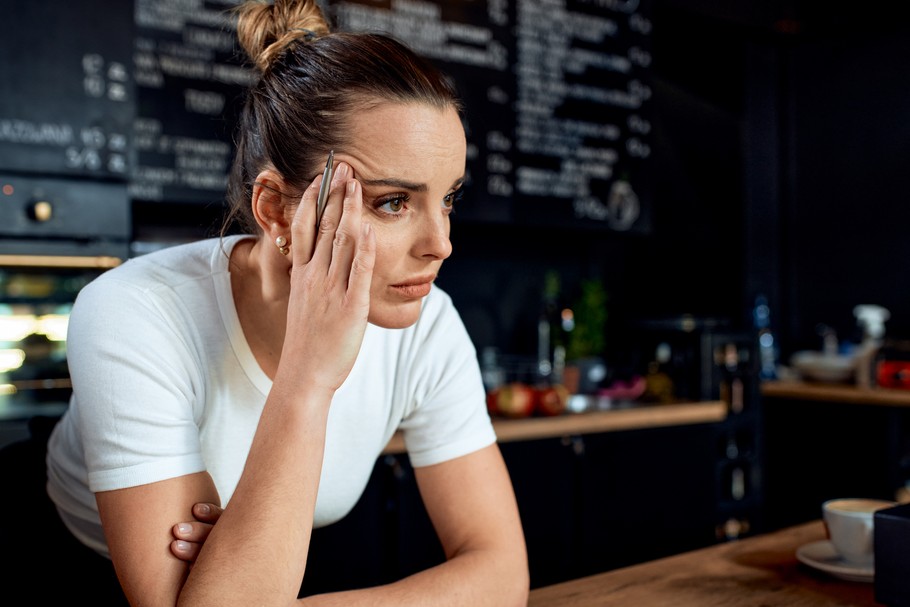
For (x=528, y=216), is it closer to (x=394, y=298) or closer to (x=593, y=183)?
(x=593, y=183)

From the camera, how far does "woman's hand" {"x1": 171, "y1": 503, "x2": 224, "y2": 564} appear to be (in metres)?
0.93

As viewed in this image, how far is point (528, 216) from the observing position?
3.25 m

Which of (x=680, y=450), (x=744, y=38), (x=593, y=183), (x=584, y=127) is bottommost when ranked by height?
(x=680, y=450)

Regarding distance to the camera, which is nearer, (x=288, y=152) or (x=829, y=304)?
(x=288, y=152)

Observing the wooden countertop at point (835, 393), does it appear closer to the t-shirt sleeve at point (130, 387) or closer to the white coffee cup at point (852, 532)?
the white coffee cup at point (852, 532)

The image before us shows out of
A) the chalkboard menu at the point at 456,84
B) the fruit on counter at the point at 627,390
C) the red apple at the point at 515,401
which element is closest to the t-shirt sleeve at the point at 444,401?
the chalkboard menu at the point at 456,84

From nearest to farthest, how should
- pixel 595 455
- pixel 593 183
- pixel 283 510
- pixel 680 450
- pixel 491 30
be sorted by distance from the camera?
pixel 283 510, pixel 595 455, pixel 680 450, pixel 491 30, pixel 593 183

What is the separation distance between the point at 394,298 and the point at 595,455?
180cm

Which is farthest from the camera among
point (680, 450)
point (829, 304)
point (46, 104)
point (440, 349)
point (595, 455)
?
point (829, 304)

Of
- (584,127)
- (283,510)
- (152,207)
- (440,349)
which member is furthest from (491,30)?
(283,510)

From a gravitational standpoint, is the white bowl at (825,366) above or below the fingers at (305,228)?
below

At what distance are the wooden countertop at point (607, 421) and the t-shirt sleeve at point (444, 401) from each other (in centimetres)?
99

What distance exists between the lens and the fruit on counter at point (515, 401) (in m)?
2.62

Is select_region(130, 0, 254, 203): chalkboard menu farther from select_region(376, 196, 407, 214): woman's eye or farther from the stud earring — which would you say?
select_region(376, 196, 407, 214): woman's eye
